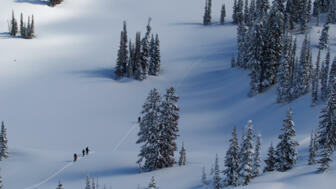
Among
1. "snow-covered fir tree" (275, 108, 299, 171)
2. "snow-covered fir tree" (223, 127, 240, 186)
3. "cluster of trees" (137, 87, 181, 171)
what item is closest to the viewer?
"snow-covered fir tree" (223, 127, 240, 186)

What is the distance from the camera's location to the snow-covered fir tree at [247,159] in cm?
2262

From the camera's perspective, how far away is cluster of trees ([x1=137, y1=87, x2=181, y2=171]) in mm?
34844

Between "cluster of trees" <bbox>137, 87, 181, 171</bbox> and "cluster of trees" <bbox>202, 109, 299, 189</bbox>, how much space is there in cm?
932

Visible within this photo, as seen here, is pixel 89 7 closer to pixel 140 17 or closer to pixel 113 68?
pixel 140 17

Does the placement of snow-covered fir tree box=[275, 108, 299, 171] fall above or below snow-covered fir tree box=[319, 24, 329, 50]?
below

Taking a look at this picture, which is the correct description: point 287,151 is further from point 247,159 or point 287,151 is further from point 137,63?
point 137,63

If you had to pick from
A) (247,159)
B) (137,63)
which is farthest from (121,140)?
(247,159)

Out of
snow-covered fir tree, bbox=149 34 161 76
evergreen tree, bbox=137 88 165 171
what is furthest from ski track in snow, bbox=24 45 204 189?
evergreen tree, bbox=137 88 165 171

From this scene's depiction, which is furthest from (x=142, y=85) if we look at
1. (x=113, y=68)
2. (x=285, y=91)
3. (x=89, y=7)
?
(x=89, y=7)

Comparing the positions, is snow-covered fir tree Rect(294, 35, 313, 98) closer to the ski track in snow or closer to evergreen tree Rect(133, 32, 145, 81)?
the ski track in snow

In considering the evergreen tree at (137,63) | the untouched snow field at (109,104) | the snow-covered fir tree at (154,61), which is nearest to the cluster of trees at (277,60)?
the untouched snow field at (109,104)

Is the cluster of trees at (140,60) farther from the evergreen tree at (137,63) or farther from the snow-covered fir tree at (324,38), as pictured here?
the snow-covered fir tree at (324,38)

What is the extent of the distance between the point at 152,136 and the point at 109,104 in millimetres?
32817

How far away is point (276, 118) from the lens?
49062 mm
